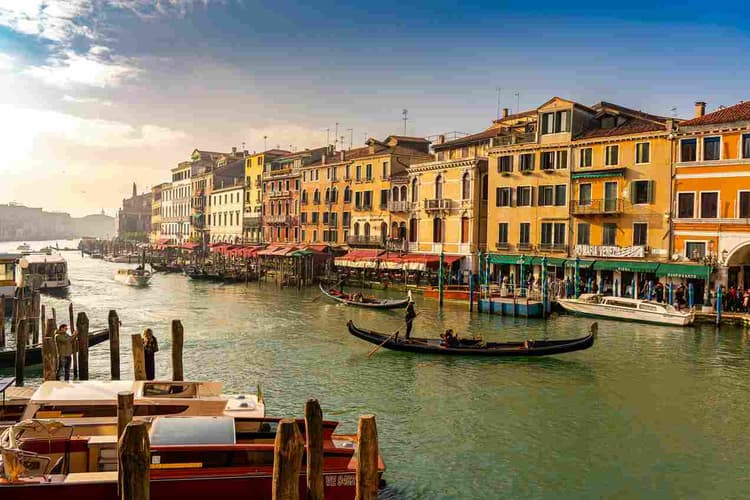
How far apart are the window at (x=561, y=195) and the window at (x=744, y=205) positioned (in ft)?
30.1

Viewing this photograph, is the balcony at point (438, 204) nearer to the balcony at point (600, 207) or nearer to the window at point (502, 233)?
the window at point (502, 233)

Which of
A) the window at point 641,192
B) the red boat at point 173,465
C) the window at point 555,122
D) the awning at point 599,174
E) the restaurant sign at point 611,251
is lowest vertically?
the red boat at point 173,465

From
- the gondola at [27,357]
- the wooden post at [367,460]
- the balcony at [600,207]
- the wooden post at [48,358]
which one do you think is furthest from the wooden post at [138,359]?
the balcony at [600,207]

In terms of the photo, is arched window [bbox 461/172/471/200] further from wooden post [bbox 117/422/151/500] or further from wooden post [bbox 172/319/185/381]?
wooden post [bbox 117/422/151/500]

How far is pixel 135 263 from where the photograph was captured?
79.8 m

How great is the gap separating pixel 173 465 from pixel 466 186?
3509 centimetres

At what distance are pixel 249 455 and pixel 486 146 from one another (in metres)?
35.4

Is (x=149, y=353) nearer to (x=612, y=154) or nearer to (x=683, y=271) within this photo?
(x=683, y=271)

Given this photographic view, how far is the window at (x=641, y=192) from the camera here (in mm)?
32375

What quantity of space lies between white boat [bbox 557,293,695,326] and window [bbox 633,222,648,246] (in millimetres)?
4510

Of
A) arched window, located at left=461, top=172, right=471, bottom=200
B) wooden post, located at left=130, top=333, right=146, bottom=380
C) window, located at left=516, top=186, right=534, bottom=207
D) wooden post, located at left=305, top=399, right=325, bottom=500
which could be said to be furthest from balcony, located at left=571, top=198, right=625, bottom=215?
wooden post, located at left=305, top=399, right=325, bottom=500

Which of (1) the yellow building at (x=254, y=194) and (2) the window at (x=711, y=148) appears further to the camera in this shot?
(1) the yellow building at (x=254, y=194)

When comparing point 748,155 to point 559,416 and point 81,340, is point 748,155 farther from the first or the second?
point 81,340

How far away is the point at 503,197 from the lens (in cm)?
3919
